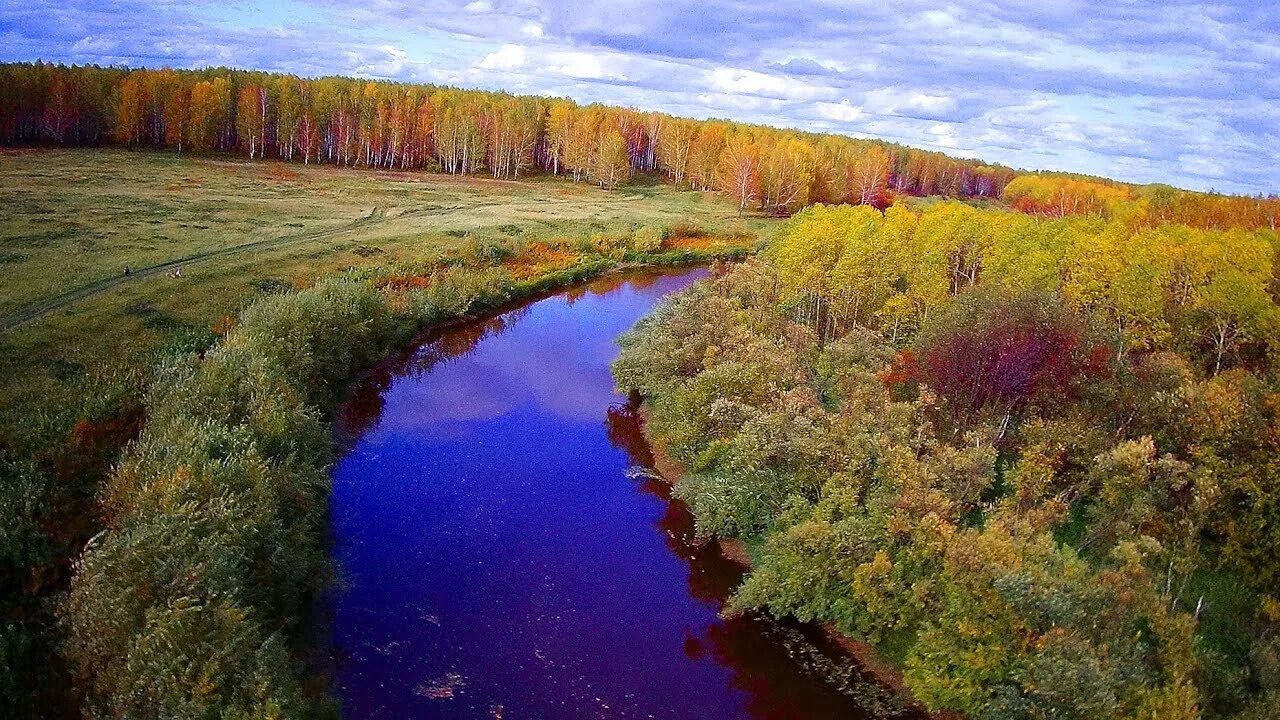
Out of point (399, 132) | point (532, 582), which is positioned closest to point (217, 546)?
point (532, 582)

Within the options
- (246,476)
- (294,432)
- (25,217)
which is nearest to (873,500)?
(246,476)

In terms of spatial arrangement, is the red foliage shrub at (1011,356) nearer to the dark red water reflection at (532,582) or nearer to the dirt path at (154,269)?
the dark red water reflection at (532,582)

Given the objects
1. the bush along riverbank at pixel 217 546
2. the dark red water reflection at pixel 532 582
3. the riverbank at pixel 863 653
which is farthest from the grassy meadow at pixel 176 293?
the riverbank at pixel 863 653

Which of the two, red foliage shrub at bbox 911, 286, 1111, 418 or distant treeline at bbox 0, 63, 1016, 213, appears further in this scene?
distant treeline at bbox 0, 63, 1016, 213

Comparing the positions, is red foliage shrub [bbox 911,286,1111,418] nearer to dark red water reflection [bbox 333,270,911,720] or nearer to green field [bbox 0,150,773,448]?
dark red water reflection [bbox 333,270,911,720]

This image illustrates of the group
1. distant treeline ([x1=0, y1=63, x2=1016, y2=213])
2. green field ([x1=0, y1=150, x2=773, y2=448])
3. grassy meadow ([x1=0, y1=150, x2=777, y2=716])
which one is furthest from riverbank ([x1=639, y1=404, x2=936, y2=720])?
distant treeline ([x1=0, y1=63, x2=1016, y2=213])
